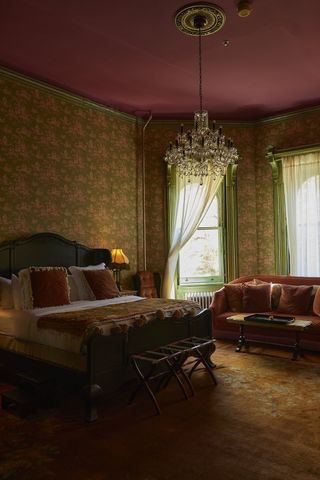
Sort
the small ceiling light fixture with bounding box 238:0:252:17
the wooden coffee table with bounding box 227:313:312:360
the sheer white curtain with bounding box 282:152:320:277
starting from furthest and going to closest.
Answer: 1. the sheer white curtain with bounding box 282:152:320:277
2. the wooden coffee table with bounding box 227:313:312:360
3. the small ceiling light fixture with bounding box 238:0:252:17

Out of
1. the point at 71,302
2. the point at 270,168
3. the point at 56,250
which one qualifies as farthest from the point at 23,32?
the point at 270,168

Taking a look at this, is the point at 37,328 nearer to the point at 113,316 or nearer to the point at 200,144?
the point at 113,316

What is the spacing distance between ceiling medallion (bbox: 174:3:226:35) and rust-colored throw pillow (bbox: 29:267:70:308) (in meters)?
2.91

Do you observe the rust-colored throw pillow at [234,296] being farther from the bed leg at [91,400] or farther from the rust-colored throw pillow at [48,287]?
the bed leg at [91,400]

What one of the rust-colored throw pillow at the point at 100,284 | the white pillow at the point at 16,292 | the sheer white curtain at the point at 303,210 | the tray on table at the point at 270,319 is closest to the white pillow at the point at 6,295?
the white pillow at the point at 16,292

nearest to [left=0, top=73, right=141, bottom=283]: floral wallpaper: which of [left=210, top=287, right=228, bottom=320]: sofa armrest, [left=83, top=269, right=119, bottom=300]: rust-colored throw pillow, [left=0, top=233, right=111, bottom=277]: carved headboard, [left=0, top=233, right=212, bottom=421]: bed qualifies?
[left=0, top=233, right=111, bottom=277]: carved headboard

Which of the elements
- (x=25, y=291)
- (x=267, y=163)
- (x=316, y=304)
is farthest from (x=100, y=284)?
(x=267, y=163)

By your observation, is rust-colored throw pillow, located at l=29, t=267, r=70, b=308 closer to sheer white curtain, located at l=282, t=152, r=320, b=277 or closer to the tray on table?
the tray on table

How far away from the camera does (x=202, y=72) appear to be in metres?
5.20

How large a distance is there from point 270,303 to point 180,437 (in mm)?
3260

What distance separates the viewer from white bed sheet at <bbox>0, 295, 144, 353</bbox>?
11.6ft

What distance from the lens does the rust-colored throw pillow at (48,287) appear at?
14.4 ft

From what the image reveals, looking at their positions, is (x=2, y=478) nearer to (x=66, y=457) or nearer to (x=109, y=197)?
(x=66, y=457)

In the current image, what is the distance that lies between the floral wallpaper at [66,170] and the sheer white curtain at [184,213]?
600 millimetres
